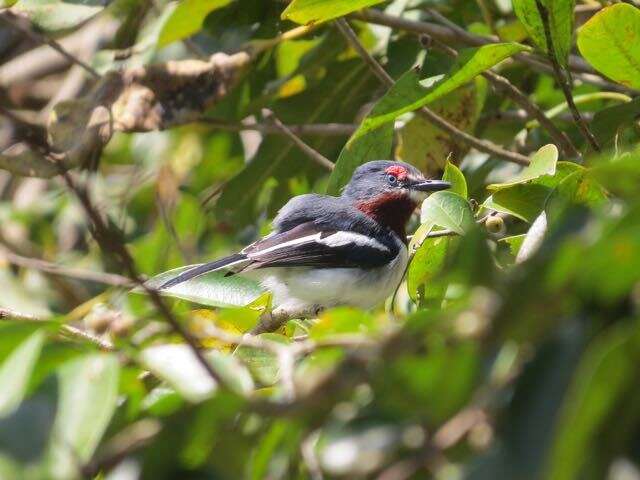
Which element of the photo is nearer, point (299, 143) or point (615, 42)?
point (615, 42)

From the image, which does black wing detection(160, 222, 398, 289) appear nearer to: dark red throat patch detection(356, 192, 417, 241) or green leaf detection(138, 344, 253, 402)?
dark red throat patch detection(356, 192, 417, 241)

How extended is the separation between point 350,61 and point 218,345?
6.34ft

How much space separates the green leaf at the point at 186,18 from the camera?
3.74 m

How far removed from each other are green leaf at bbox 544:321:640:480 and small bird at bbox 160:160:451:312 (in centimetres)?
271

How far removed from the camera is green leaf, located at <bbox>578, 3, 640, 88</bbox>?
2.60m

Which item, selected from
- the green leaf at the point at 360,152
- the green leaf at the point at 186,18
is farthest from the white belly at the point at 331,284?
the green leaf at the point at 186,18

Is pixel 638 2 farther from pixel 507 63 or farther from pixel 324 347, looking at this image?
pixel 324 347

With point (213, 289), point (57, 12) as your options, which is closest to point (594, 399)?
point (213, 289)

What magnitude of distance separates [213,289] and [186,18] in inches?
47.9

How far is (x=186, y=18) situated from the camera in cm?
379

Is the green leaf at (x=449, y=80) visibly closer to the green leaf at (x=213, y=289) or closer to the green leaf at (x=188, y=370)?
Result: the green leaf at (x=213, y=289)

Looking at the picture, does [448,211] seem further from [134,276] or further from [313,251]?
[313,251]

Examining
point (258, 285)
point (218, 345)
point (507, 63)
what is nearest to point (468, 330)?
point (218, 345)

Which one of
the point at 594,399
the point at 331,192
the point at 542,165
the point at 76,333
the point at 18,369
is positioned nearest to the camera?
the point at 594,399
